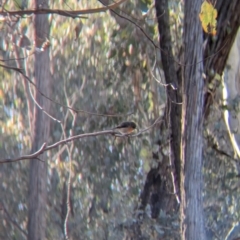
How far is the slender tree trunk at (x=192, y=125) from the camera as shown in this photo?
3260 mm

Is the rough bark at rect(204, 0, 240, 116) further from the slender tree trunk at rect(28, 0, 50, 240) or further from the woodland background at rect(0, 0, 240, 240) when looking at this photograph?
the slender tree trunk at rect(28, 0, 50, 240)

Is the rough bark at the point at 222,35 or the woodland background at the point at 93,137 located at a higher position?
the rough bark at the point at 222,35

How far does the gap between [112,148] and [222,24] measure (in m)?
3.92

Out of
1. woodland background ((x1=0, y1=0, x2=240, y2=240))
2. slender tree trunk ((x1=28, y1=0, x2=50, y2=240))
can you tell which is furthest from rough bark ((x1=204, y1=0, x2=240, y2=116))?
slender tree trunk ((x1=28, y1=0, x2=50, y2=240))

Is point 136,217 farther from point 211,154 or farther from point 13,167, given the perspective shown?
point 13,167

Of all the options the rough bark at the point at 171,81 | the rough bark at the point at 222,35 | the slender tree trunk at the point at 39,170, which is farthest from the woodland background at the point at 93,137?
the rough bark at the point at 171,81

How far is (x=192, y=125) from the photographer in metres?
3.28

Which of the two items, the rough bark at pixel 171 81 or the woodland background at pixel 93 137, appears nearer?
the rough bark at pixel 171 81

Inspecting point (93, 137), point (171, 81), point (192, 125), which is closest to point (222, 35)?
point (171, 81)

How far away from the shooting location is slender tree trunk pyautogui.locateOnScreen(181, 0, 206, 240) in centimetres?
326

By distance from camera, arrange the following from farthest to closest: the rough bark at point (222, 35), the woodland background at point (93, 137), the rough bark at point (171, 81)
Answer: the woodland background at point (93, 137) < the rough bark at point (222, 35) < the rough bark at point (171, 81)

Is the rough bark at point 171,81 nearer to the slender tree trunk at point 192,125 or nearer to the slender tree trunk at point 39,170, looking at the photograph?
the slender tree trunk at point 192,125

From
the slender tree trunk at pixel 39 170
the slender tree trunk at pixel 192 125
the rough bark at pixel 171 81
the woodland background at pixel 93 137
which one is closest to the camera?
the slender tree trunk at pixel 192 125

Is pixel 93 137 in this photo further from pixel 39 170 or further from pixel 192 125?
pixel 192 125
